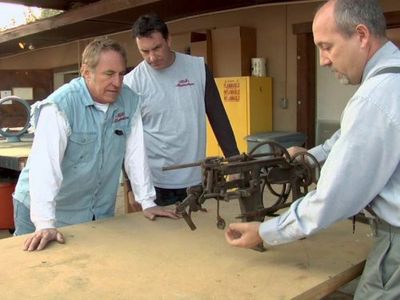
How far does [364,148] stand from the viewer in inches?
46.9

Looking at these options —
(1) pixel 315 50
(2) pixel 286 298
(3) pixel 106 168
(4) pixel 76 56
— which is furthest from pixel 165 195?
(4) pixel 76 56

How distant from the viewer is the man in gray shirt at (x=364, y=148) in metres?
1.18

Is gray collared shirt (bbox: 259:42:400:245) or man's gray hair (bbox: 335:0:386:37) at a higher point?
man's gray hair (bbox: 335:0:386:37)

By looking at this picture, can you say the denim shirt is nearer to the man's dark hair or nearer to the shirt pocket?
the shirt pocket

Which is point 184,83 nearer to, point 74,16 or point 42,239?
point 42,239

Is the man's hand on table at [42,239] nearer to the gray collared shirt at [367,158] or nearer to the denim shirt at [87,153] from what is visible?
the denim shirt at [87,153]

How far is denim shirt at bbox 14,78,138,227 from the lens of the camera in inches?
78.1

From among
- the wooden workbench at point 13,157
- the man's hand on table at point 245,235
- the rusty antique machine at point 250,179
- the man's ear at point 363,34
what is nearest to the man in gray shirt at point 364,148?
the man's ear at point 363,34

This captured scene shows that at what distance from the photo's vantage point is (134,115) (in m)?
2.18

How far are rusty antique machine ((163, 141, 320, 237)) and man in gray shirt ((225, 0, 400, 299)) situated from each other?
12.8 inches

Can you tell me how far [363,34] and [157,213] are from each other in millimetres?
1172

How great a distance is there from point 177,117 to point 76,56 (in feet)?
19.6

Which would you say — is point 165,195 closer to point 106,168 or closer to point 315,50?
point 106,168

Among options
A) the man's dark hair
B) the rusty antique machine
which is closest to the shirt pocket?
the rusty antique machine
